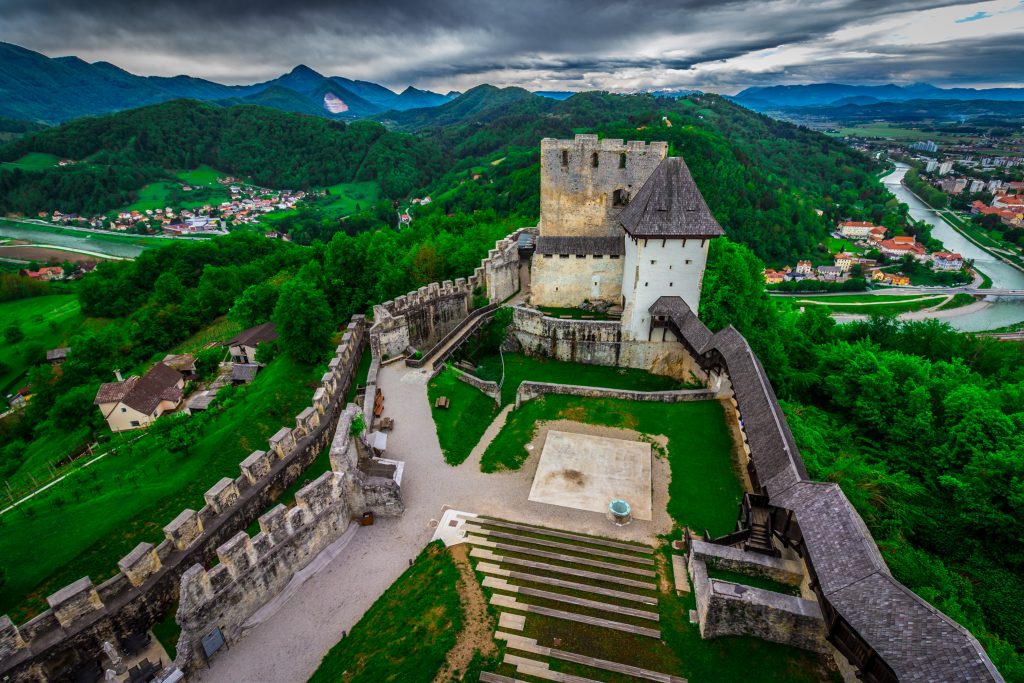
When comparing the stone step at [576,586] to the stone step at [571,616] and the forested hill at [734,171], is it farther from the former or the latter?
the forested hill at [734,171]

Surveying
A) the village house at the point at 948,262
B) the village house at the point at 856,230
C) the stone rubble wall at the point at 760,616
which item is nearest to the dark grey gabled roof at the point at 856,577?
the stone rubble wall at the point at 760,616

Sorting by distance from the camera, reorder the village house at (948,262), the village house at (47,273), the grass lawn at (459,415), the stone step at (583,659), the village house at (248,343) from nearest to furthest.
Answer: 1. the stone step at (583,659)
2. the grass lawn at (459,415)
3. the village house at (248,343)
4. the village house at (47,273)
5. the village house at (948,262)

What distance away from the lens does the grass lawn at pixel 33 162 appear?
466ft

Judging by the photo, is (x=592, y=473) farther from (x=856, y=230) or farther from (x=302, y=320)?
(x=856, y=230)

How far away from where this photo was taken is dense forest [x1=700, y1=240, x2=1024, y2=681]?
16250 millimetres

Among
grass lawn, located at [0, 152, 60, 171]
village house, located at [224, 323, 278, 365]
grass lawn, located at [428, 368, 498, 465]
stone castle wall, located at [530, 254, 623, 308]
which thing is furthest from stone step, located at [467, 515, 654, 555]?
grass lawn, located at [0, 152, 60, 171]

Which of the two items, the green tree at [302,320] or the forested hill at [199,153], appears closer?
the green tree at [302,320]

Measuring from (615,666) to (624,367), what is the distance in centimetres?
1932

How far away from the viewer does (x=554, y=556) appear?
15.9 m

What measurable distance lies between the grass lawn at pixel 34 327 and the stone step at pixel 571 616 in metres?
61.7

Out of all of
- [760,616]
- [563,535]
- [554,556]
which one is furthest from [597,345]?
[760,616]

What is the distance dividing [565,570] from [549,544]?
1192 mm

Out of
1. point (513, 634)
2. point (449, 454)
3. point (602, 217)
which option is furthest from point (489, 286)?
point (513, 634)

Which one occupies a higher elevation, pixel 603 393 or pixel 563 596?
pixel 603 393
